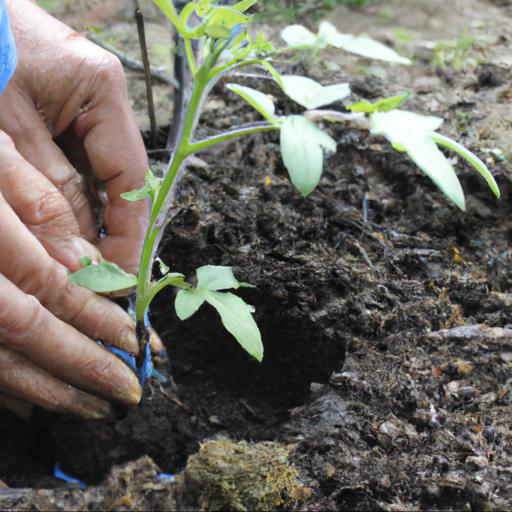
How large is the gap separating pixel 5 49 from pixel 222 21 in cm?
46

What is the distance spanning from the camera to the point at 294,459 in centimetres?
116

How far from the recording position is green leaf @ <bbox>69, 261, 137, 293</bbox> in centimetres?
114

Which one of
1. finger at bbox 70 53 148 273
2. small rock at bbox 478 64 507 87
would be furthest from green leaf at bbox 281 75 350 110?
small rock at bbox 478 64 507 87

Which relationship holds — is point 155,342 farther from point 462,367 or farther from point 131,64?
point 131,64

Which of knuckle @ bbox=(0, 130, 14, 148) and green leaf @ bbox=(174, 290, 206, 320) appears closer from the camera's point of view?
green leaf @ bbox=(174, 290, 206, 320)

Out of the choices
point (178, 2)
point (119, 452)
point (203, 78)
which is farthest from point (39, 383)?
point (178, 2)

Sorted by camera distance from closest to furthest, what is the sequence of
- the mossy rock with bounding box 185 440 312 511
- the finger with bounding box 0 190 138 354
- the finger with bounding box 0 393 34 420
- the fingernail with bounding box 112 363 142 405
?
1. the mossy rock with bounding box 185 440 312 511
2. the finger with bounding box 0 190 138 354
3. the fingernail with bounding box 112 363 142 405
4. the finger with bounding box 0 393 34 420

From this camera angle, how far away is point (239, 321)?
108 cm

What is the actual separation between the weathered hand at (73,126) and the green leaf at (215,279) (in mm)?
343

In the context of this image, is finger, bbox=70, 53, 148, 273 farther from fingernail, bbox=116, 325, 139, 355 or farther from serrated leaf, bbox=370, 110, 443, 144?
serrated leaf, bbox=370, 110, 443, 144

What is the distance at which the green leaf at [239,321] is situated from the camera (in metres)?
1.06

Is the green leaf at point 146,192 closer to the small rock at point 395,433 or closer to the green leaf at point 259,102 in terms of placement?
the green leaf at point 259,102

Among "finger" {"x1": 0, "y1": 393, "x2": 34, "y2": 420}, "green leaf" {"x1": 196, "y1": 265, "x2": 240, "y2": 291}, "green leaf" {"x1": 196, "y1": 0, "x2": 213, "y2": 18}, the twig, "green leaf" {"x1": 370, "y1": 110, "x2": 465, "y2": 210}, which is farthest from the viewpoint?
the twig

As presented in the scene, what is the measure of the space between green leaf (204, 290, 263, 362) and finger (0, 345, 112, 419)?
0.47 metres
